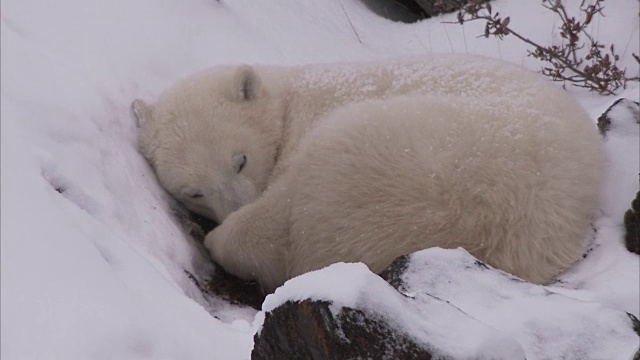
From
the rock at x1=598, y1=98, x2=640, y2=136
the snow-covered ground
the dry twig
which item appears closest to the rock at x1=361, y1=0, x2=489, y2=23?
the snow-covered ground

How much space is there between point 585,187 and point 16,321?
2.46m

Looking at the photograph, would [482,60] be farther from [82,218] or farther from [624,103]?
[82,218]

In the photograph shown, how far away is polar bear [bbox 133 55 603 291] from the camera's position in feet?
11.3

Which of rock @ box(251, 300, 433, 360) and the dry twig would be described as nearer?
rock @ box(251, 300, 433, 360)

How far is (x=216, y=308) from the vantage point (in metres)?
3.79

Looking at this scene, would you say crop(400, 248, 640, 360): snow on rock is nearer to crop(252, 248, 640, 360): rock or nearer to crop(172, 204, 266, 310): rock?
crop(252, 248, 640, 360): rock

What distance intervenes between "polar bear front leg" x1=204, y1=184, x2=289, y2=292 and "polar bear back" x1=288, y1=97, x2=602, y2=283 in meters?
0.12

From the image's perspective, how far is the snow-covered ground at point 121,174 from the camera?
7.61 ft

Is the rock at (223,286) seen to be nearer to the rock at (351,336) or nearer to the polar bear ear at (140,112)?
the polar bear ear at (140,112)

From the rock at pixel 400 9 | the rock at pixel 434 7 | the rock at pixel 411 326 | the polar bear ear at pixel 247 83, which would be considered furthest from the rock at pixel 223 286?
the rock at pixel 400 9

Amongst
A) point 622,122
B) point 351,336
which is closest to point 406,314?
point 351,336

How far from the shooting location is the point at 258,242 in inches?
159

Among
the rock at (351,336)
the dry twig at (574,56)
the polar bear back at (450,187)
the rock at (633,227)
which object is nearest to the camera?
the rock at (351,336)

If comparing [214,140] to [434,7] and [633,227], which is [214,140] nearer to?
[633,227]
